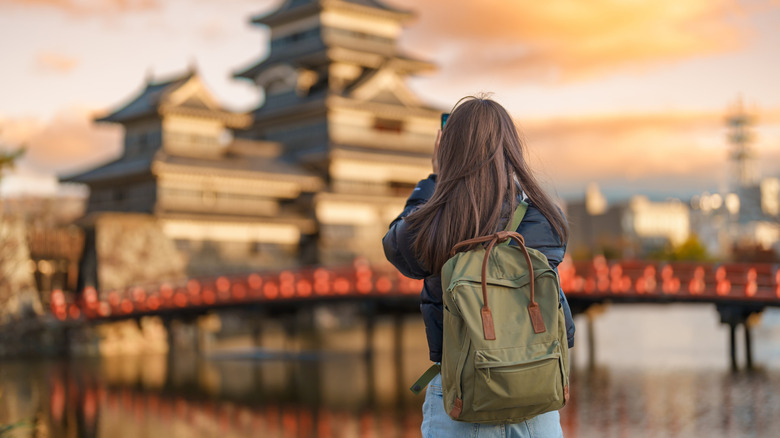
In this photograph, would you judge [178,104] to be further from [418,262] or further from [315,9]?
[418,262]

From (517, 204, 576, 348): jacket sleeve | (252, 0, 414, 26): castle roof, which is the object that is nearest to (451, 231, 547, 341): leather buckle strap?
(517, 204, 576, 348): jacket sleeve

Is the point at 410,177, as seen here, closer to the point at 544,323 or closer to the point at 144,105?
the point at 144,105

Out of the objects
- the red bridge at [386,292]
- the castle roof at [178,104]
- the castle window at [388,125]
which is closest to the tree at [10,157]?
the red bridge at [386,292]

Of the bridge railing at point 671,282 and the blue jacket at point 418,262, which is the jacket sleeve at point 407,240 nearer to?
the blue jacket at point 418,262

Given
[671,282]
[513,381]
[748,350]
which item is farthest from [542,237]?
[748,350]

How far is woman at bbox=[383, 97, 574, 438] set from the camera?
314 cm

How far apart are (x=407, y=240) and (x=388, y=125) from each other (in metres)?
38.2

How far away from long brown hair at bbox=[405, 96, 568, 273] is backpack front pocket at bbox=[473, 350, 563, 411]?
1.36ft

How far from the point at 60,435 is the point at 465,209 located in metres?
13.2

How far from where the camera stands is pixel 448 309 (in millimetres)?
3033

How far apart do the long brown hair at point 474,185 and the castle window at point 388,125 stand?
3743 cm

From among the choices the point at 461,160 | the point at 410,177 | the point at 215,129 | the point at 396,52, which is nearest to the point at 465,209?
the point at 461,160

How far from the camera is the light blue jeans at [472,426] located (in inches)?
122

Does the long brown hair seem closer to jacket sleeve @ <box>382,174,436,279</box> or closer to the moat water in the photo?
jacket sleeve @ <box>382,174,436,279</box>
